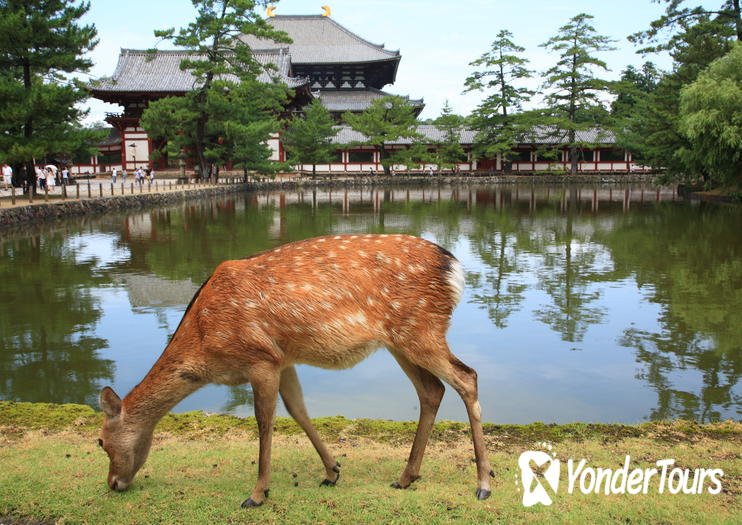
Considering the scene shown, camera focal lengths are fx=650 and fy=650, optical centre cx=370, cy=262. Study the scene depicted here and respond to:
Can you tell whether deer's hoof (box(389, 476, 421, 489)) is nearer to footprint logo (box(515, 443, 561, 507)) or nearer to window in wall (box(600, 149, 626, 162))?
footprint logo (box(515, 443, 561, 507))

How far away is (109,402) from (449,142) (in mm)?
59243

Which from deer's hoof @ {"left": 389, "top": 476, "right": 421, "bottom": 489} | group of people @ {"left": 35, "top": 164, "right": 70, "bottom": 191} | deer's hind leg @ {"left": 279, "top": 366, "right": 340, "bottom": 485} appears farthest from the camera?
group of people @ {"left": 35, "top": 164, "right": 70, "bottom": 191}

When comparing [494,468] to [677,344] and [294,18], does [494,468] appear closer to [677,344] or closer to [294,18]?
[677,344]

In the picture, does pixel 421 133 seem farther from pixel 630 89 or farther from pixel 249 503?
pixel 249 503

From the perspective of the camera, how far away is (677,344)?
918 centimetres

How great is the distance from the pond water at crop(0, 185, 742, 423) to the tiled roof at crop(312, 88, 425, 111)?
44377mm

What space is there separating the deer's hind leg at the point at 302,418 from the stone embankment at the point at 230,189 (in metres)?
21.4

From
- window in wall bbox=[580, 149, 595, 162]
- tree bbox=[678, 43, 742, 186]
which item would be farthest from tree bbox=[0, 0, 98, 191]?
window in wall bbox=[580, 149, 595, 162]

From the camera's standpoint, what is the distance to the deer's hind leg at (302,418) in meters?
4.49

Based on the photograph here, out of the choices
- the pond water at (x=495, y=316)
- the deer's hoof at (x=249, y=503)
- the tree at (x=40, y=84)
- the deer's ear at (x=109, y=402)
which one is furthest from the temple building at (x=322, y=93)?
the deer's hoof at (x=249, y=503)

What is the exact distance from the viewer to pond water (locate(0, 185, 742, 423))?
24.0 ft

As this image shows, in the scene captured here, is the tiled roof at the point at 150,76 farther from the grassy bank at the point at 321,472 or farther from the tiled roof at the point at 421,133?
the grassy bank at the point at 321,472

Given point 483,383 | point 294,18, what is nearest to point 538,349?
point 483,383

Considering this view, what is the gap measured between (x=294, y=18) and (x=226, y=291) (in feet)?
249
